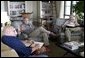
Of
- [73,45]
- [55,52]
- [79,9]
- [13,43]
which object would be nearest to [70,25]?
[55,52]

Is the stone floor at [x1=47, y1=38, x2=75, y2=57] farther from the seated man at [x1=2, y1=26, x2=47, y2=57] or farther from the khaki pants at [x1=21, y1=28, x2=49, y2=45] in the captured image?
the seated man at [x1=2, y1=26, x2=47, y2=57]

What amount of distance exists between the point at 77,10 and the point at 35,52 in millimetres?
1002

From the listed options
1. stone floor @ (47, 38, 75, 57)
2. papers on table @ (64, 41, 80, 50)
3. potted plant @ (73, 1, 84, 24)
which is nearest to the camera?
potted plant @ (73, 1, 84, 24)

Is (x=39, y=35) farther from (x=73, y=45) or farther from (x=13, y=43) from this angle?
(x=13, y=43)

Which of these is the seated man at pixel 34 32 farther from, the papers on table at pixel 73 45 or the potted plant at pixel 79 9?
the potted plant at pixel 79 9

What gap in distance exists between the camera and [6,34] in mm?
2414

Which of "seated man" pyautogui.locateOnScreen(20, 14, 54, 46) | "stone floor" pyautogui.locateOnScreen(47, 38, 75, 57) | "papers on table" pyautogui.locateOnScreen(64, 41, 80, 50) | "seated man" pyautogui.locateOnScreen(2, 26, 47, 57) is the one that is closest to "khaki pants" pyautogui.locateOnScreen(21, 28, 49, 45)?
"seated man" pyautogui.locateOnScreen(20, 14, 54, 46)

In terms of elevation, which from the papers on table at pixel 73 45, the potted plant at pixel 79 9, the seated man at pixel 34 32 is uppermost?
the potted plant at pixel 79 9

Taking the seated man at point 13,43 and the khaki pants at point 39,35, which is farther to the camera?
the khaki pants at point 39,35

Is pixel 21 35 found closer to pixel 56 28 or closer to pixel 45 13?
pixel 56 28

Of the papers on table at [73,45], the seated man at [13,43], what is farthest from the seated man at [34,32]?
the seated man at [13,43]

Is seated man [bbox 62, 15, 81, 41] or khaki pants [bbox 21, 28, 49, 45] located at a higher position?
seated man [bbox 62, 15, 81, 41]

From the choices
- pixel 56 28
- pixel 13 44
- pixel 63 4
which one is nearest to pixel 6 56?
pixel 13 44

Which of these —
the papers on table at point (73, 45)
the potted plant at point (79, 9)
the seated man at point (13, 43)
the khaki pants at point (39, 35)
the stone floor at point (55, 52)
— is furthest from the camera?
the khaki pants at point (39, 35)
